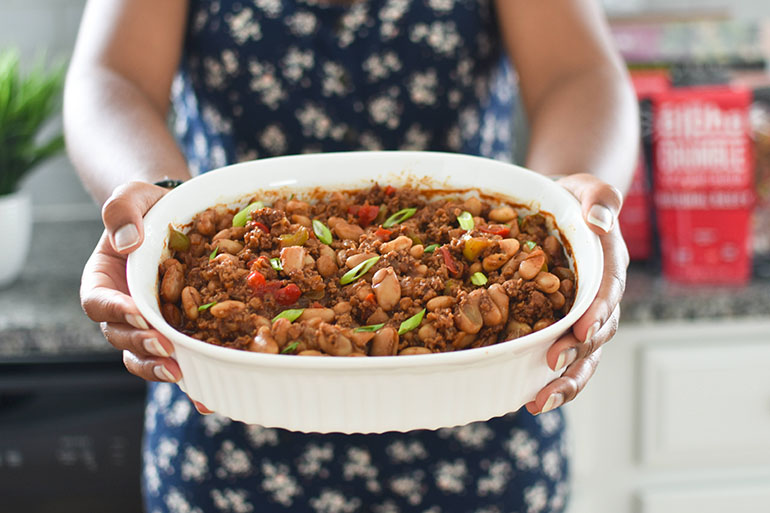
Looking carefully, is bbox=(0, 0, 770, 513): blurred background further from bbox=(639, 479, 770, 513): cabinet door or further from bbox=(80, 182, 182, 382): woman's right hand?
bbox=(80, 182, 182, 382): woman's right hand

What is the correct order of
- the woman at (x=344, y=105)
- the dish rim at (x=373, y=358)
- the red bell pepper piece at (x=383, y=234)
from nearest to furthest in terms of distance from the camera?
the dish rim at (x=373, y=358) → the red bell pepper piece at (x=383, y=234) → the woman at (x=344, y=105)

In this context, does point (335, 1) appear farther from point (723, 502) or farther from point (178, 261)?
point (723, 502)

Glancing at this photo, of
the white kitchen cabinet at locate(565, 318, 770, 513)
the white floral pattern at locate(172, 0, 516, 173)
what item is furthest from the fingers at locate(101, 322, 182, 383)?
the white kitchen cabinet at locate(565, 318, 770, 513)

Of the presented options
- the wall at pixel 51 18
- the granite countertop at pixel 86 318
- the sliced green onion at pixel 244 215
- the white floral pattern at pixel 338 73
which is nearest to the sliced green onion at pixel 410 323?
the sliced green onion at pixel 244 215

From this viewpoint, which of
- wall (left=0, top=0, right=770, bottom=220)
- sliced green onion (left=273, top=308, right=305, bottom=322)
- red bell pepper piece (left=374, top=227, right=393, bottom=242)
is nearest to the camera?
sliced green onion (left=273, top=308, right=305, bottom=322)

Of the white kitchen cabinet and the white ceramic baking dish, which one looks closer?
the white ceramic baking dish

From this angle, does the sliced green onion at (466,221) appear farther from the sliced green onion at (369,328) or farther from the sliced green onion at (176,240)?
the sliced green onion at (176,240)

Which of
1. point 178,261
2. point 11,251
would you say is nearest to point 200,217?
point 178,261
